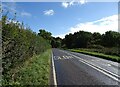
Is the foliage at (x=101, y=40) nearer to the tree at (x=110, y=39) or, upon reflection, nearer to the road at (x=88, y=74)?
the tree at (x=110, y=39)

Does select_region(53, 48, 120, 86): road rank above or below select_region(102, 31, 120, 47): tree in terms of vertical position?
below

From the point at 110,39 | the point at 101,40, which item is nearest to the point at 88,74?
the point at 110,39

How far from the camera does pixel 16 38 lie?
10.8 m

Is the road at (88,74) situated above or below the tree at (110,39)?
below

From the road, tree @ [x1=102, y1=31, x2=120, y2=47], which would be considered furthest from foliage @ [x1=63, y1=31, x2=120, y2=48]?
the road

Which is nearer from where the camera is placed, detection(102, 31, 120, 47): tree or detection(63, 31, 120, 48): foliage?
detection(102, 31, 120, 47): tree

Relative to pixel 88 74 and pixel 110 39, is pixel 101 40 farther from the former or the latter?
pixel 88 74

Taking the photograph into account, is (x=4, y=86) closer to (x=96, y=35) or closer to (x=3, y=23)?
(x=3, y=23)

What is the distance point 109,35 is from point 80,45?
1689cm

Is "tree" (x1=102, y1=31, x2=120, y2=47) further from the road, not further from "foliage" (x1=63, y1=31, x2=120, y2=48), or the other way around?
the road

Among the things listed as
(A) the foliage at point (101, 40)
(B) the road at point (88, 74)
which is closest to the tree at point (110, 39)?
(A) the foliage at point (101, 40)

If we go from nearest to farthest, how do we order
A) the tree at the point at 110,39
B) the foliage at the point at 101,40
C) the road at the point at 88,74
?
the road at the point at 88,74 < the tree at the point at 110,39 < the foliage at the point at 101,40

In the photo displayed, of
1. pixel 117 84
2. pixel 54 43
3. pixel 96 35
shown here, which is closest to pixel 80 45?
pixel 96 35

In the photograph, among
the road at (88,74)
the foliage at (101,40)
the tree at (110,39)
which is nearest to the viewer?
the road at (88,74)
